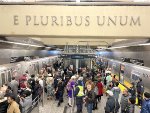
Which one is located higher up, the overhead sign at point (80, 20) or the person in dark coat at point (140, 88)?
the overhead sign at point (80, 20)

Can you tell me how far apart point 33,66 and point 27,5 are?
13677 millimetres

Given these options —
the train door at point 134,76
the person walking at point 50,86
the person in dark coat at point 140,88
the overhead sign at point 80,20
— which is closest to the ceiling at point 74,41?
the train door at point 134,76

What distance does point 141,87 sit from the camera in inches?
503

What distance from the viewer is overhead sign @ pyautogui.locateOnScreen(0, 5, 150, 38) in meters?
6.47

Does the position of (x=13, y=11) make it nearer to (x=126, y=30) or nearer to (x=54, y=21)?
(x=54, y=21)

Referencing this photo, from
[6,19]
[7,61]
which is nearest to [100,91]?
[7,61]

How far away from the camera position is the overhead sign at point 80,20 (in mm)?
6469

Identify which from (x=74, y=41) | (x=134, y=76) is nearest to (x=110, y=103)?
(x=134, y=76)

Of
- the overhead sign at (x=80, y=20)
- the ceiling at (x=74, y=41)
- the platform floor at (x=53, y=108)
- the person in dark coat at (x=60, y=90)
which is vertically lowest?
the platform floor at (x=53, y=108)

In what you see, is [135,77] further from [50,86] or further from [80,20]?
[80,20]

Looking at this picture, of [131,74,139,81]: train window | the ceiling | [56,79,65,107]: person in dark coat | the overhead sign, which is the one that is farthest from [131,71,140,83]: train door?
the overhead sign

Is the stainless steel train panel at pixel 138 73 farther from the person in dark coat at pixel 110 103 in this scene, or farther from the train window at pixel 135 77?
the person in dark coat at pixel 110 103

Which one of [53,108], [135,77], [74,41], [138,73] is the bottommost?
[53,108]

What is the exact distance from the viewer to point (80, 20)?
6.48 m
